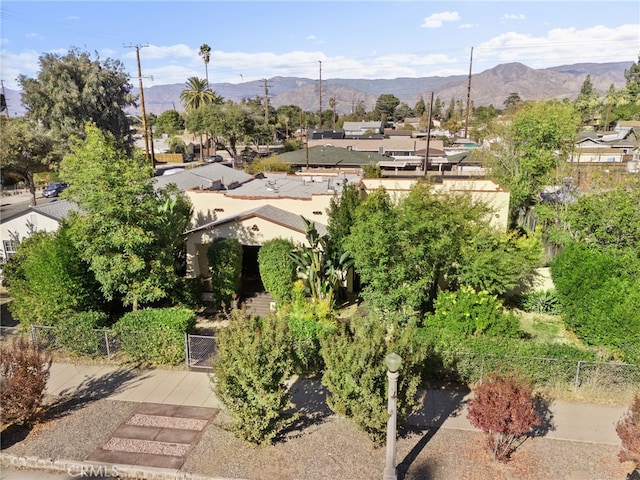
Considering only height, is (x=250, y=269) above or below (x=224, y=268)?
below

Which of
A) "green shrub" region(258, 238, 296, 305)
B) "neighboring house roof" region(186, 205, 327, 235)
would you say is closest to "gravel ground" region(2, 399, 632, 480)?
"green shrub" region(258, 238, 296, 305)

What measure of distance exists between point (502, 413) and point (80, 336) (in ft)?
37.9

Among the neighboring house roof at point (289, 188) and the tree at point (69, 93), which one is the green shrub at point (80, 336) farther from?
the tree at point (69, 93)

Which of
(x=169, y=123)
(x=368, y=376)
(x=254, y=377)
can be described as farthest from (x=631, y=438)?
(x=169, y=123)

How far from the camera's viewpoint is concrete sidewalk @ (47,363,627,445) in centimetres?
1033

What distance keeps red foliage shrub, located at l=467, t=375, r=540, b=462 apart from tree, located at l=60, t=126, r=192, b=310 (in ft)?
32.1

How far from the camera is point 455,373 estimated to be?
1197cm

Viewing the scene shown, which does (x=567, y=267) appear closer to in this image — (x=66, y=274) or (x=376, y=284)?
(x=376, y=284)

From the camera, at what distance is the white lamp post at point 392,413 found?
776 centimetres

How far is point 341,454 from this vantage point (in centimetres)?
954

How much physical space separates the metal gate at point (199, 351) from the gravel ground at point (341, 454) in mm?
2719

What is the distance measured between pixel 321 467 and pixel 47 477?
551 cm

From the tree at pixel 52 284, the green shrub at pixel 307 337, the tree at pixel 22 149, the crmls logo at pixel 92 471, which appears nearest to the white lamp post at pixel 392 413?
the green shrub at pixel 307 337

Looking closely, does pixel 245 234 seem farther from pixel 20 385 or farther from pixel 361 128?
pixel 361 128
